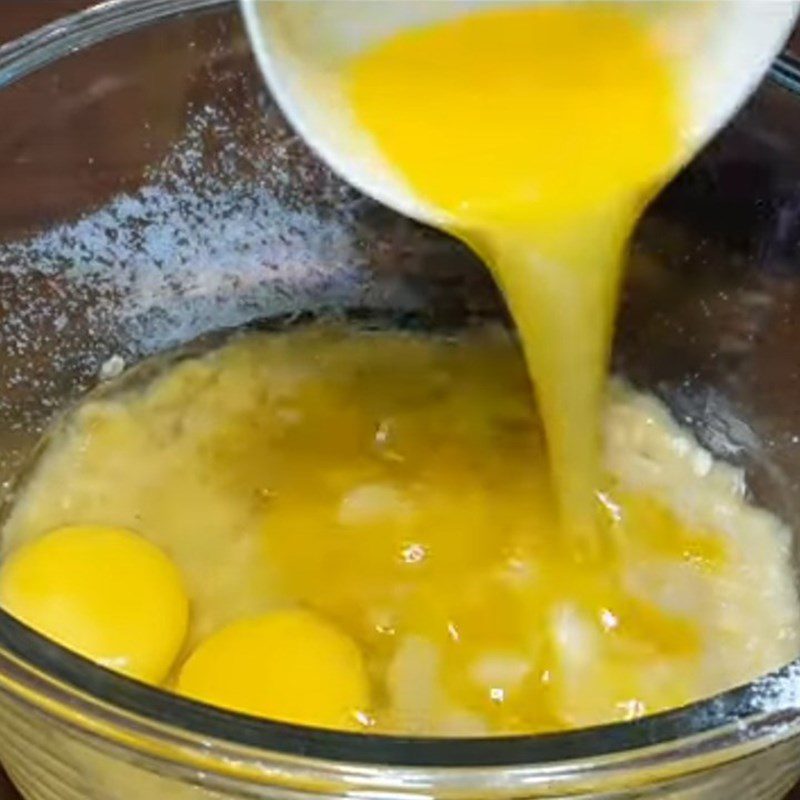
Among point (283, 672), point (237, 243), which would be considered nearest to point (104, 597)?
point (283, 672)

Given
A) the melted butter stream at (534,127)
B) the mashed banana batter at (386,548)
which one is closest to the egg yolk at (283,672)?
the mashed banana batter at (386,548)

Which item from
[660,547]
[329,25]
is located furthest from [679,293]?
[329,25]

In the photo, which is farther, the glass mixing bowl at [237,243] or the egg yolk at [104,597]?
the glass mixing bowl at [237,243]

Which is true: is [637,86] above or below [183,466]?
above

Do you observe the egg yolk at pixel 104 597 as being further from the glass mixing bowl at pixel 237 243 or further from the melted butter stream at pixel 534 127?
the melted butter stream at pixel 534 127

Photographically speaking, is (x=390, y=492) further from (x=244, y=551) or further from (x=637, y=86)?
(x=637, y=86)
